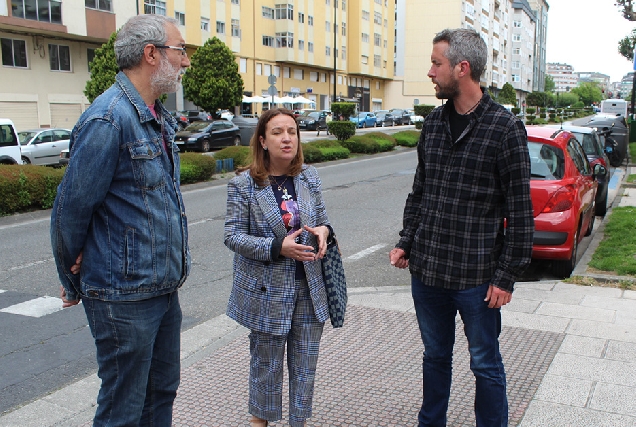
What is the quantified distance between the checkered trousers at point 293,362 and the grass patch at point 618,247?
514cm

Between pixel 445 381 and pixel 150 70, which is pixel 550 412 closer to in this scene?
pixel 445 381

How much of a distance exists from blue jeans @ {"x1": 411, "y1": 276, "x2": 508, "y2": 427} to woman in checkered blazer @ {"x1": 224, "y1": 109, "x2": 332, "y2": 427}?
534 millimetres

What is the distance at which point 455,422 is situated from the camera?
3.63 m

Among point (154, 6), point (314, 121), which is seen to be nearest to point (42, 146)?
point (154, 6)

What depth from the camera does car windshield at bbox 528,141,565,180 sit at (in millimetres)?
7273

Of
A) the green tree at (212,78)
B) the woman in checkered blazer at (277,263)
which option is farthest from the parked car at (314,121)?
the woman in checkered blazer at (277,263)

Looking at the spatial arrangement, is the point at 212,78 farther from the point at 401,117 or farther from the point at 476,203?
the point at 476,203

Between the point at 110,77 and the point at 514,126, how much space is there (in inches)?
1109

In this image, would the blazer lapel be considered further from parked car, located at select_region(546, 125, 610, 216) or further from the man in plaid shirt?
parked car, located at select_region(546, 125, 610, 216)

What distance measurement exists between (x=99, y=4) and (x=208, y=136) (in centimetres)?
1459

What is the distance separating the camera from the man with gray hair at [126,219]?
2.31 m

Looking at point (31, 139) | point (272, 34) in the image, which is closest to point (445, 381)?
point (31, 139)

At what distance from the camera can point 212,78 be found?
40031 mm

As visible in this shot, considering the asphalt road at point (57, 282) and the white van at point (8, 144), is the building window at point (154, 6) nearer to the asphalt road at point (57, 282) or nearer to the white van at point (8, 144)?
the white van at point (8, 144)
